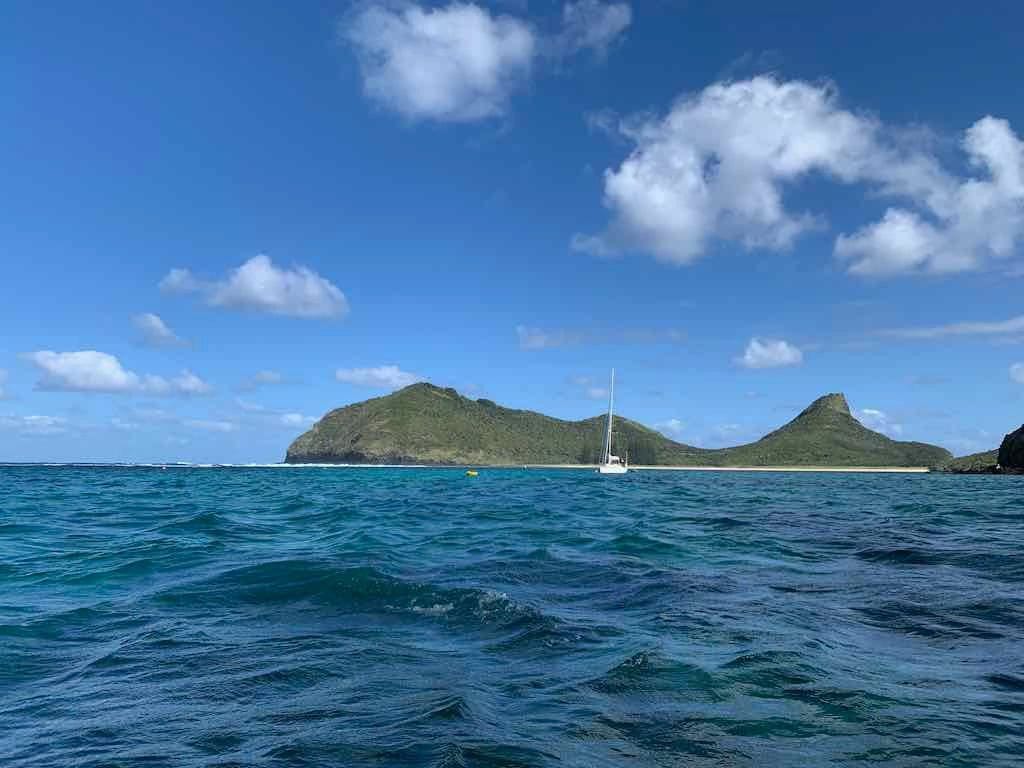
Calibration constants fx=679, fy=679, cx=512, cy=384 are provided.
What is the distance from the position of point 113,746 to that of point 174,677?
2491 millimetres

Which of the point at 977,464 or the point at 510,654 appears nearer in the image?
the point at 510,654

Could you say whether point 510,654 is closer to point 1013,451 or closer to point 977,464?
point 1013,451

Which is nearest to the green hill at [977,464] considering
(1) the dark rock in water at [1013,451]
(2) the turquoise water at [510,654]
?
(1) the dark rock in water at [1013,451]

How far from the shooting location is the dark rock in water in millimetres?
134500

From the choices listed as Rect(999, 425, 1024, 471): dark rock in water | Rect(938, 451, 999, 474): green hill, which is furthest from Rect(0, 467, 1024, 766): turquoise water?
Rect(938, 451, 999, 474): green hill

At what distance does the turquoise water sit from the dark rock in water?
13926 centimetres

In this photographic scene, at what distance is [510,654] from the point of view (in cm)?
1113

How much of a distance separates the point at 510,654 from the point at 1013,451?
531 feet

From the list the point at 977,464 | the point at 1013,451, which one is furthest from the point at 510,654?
the point at 977,464

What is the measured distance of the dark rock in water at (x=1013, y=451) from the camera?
134 metres

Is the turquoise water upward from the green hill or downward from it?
downward

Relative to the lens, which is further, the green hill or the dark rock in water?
the green hill

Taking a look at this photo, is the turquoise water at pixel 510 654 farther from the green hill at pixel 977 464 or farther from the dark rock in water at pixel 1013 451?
the green hill at pixel 977 464

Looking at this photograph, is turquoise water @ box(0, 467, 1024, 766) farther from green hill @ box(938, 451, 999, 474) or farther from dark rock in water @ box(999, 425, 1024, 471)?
green hill @ box(938, 451, 999, 474)
